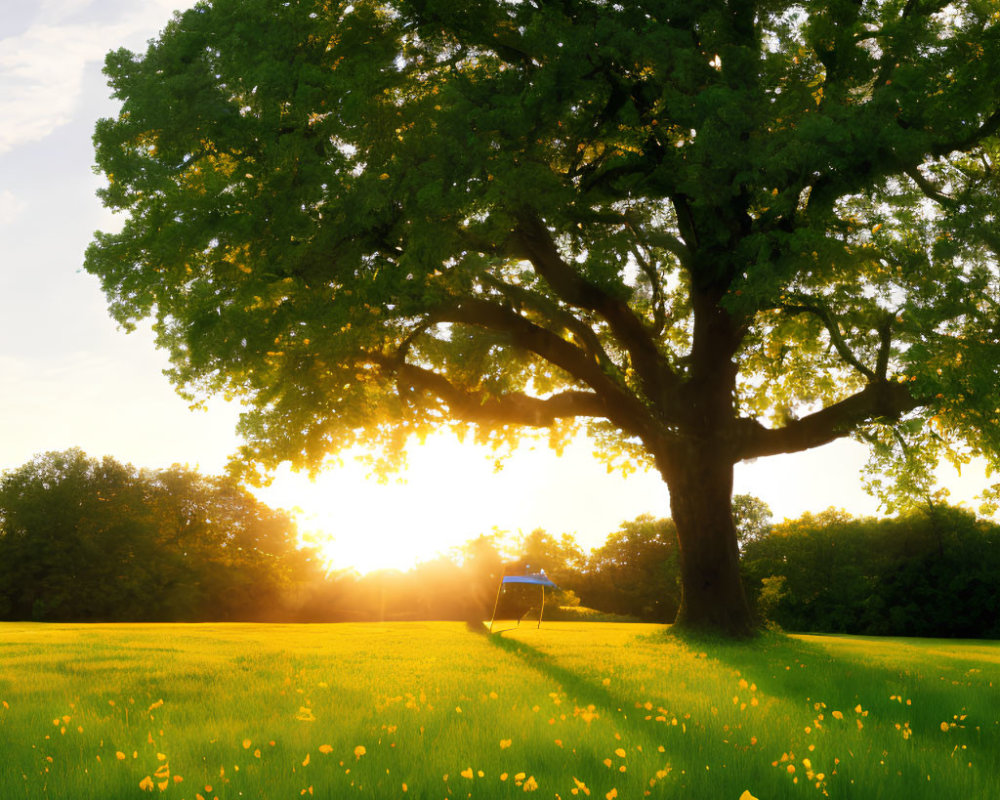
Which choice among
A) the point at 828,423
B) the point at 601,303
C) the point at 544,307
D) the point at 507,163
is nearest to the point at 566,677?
the point at 507,163

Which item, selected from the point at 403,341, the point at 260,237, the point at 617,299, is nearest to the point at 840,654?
the point at 617,299

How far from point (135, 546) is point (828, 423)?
166 ft

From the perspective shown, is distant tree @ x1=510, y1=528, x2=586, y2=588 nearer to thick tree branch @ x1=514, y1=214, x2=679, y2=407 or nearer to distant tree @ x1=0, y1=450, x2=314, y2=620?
distant tree @ x1=0, y1=450, x2=314, y2=620

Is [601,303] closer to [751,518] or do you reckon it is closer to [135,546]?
[135,546]

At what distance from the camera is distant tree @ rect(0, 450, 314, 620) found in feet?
171

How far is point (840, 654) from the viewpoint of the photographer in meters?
16.3

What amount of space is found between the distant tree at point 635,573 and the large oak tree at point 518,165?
46.5 meters

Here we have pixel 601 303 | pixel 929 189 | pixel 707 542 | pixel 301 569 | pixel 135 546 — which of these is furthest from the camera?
pixel 301 569

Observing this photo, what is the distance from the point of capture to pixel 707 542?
1888cm

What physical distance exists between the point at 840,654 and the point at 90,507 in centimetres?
5423

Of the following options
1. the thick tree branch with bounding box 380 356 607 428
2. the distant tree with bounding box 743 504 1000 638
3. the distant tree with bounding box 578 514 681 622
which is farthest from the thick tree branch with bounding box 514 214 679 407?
the distant tree with bounding box 578 514 681 622

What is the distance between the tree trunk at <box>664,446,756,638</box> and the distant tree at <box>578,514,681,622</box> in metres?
40.3

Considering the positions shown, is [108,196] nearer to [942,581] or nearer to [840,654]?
[840,654]

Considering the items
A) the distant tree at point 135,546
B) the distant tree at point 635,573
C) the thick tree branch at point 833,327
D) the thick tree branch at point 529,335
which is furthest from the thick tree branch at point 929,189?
the distant tree at point 135,546
